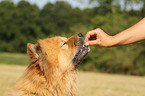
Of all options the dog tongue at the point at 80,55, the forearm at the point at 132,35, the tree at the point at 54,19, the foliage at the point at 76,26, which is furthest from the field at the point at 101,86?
the tree at the point at 54,19

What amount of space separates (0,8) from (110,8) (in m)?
36.1

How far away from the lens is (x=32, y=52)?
12.8 feet

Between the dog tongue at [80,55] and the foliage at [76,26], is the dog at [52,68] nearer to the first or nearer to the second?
the dog tongue at [80,55]

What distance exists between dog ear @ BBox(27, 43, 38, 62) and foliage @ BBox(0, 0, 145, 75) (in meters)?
27.8

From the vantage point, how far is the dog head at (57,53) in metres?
3.97

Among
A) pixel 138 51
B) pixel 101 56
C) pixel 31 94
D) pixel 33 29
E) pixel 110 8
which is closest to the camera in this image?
pixel 31 94

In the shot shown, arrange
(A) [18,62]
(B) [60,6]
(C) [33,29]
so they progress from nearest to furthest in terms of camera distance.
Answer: (A) [18,62] < (C) [33,29] < (B) [60,6]

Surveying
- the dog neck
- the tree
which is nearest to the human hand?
the dog neck

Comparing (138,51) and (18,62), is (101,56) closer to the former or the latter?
(138,51)

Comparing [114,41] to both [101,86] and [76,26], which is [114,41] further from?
[76,26]

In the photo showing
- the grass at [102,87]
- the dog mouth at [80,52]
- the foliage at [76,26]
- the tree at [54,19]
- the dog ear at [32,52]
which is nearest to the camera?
the dog ear at [32,52]

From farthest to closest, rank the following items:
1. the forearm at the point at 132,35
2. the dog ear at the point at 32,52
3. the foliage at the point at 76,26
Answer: the foliage at the point at 76,26 → the dog ear at the point at 32,52 → the forearm at the point at 132,35

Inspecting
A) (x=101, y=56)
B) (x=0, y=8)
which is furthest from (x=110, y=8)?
(x=0, y=8)

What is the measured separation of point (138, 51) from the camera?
99.1 ft
